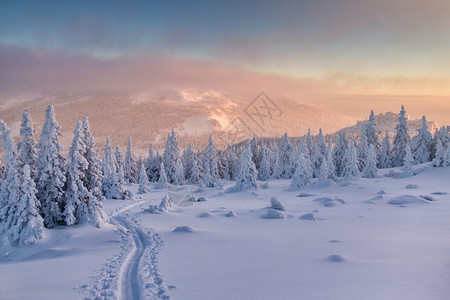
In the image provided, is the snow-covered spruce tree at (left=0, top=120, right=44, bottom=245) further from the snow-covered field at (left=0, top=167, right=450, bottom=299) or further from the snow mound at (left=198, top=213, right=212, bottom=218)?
the snow mound at (left=198, top=213, right=212, bottom=218)

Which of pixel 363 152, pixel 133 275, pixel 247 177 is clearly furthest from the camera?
pixel 363 152

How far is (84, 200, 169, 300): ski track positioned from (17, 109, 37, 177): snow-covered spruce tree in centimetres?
993

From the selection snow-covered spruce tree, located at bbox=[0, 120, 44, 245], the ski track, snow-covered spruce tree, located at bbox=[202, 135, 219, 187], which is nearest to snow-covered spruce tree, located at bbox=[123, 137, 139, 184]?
snow-covered spruce tree, located at bbox=[202, 135, 219, 187]

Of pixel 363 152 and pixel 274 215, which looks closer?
pixel 274 215

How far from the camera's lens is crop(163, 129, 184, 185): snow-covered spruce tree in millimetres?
68500

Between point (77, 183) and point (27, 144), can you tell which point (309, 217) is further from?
point (27, 144)

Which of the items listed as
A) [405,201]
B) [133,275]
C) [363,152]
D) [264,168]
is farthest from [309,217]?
[264,168]

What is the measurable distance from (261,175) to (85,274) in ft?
215

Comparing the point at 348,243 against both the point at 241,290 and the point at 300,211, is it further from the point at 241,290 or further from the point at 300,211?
the point at 300,211

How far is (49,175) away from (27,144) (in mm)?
2817

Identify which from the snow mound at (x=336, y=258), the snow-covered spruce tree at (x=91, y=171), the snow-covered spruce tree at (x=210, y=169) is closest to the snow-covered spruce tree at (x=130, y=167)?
the snow-covered spruce tree at (x=210, y=169)

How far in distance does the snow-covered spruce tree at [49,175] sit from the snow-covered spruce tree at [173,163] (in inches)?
1897

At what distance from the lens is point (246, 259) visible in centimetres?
1159

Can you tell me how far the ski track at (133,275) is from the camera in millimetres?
8602
